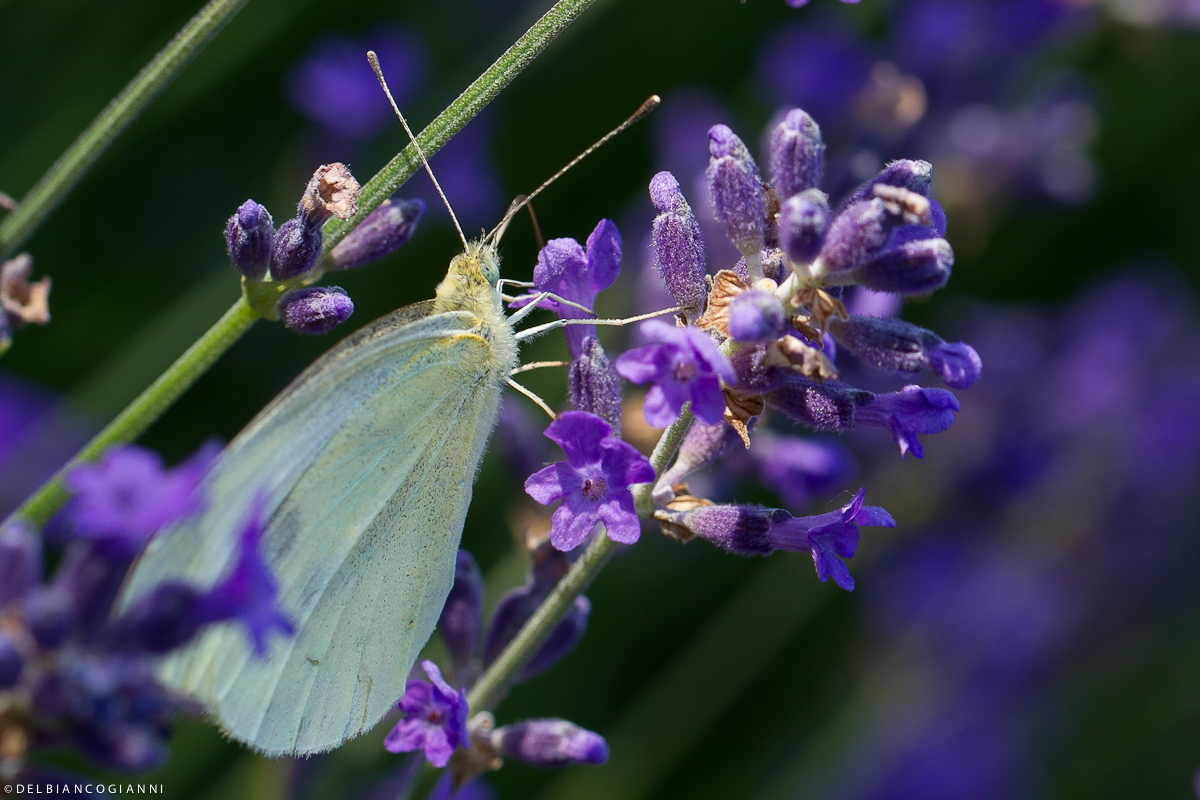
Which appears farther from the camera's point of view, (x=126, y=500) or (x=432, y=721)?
(x=432, y=721)

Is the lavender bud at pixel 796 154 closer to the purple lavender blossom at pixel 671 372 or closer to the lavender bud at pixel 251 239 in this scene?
the purple lavender blossom at pixel 671 372

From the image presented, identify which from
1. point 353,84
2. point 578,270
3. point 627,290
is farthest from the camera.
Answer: point 627,290

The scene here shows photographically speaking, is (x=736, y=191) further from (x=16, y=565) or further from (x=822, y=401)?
(x=16, y=565)

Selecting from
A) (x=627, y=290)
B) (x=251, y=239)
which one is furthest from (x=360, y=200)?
(x=627, y=290)

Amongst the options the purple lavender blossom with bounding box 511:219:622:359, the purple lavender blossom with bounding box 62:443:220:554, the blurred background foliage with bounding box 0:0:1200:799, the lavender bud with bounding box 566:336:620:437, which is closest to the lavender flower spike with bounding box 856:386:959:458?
the lavender bud with bounding box 566:336:620:437

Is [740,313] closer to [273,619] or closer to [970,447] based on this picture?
[273,619]

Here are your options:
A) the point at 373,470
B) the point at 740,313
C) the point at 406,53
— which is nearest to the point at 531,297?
the point at 373,470

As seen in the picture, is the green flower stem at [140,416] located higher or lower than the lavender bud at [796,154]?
higher

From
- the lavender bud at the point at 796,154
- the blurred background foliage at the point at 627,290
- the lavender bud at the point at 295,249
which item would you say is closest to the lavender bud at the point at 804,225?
the lavender bud at the point at 796,154
